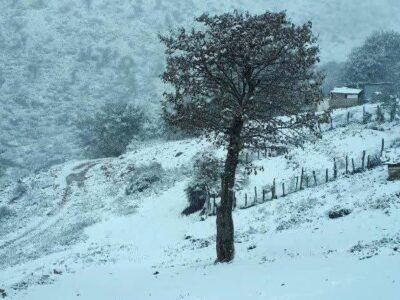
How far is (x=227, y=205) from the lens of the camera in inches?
766

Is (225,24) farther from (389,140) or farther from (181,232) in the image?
(389,140)

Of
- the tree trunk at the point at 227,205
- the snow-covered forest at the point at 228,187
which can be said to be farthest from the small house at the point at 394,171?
the tree trunk at the point at 227,205

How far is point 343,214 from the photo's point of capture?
23.8 metres

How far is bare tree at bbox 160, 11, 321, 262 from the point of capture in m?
18.0

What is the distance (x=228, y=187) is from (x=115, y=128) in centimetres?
5762

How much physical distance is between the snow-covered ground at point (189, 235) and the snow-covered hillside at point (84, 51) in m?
41.0

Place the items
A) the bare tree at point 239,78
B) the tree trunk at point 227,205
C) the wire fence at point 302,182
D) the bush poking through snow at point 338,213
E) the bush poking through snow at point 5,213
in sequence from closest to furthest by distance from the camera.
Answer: the bare tree at point 239,78
the tree trunk at point 227,205
the bush poking through snow at point 338,213
the wire fence at point 302,182
the bush poking through snow at point 5,213

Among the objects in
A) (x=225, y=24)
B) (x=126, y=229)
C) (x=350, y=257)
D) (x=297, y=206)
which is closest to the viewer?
(x=350, y=257)

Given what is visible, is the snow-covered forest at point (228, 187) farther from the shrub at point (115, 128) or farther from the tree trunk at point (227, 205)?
the shrub at point (115, 128)

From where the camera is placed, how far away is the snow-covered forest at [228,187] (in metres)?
17.3

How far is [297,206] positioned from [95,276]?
41.5 ft

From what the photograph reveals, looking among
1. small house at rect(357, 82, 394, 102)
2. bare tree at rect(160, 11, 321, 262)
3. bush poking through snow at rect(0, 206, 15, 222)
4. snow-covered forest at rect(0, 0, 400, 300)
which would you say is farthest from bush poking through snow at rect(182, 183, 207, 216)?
small house at rect(357, 82, 394, 102)

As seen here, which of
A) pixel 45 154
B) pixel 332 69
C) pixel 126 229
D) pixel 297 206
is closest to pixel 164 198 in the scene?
pixel 126 229

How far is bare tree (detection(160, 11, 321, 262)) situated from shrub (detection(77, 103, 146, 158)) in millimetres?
56006
